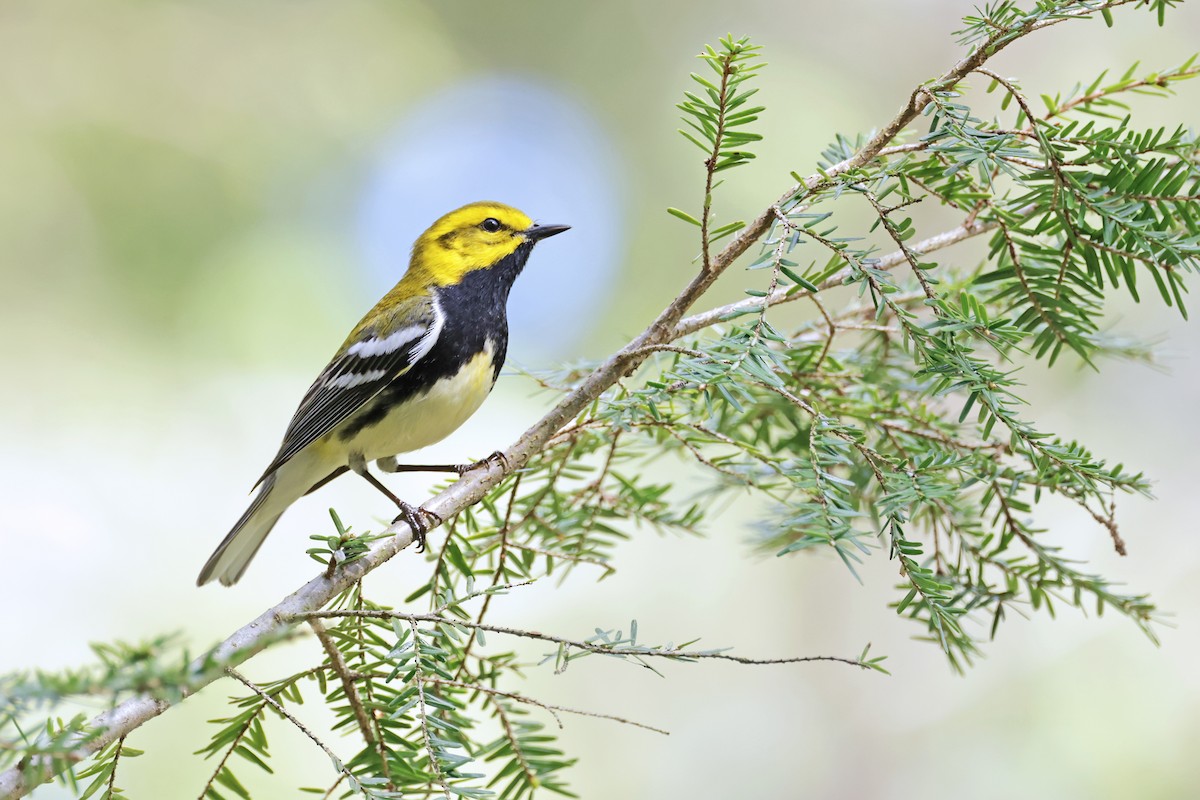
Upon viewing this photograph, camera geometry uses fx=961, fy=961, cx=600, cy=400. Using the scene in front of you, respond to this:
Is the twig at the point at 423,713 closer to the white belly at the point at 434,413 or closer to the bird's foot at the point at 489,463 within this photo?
the bird's foot at the point at 489,463

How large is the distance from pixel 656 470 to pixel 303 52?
318 cm

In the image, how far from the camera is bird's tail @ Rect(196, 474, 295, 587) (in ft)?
7.00

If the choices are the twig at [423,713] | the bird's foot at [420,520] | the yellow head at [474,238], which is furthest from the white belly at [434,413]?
the twig at [423,713]

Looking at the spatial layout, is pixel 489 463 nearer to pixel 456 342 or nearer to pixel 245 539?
pixel 456 342

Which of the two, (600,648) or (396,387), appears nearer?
(600,648)

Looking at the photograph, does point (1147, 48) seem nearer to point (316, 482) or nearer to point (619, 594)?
point (619, 594)

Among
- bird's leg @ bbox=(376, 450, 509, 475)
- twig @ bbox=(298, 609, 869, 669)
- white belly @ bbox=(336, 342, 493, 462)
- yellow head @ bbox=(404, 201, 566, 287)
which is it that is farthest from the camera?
yellow head @ bbox=(404, 201, 566, 287)

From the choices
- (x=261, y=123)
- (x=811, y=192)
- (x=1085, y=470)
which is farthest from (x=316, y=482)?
(x=261, y=123)

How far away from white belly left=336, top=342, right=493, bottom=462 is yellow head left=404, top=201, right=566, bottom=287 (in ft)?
1.41

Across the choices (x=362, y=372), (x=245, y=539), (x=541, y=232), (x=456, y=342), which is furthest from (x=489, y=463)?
(x=541, y=232)

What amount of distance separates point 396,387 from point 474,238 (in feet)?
2.00

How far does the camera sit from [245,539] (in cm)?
220

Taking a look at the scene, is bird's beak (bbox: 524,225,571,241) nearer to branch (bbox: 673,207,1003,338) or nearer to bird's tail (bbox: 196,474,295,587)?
bird's tail (bbox: 196,474,295,587)

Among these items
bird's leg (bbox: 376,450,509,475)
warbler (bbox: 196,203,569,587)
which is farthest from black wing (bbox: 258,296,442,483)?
bird's leg (bbox: 376,450,509,475)
